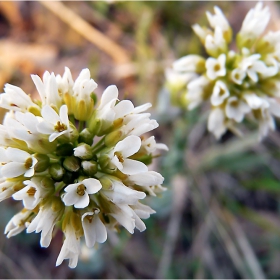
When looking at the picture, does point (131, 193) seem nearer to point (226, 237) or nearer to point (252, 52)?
point (252, 52)

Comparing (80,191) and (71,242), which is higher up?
(80,191)

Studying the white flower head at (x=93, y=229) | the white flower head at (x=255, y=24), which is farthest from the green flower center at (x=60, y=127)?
the white flower head at (x=255, y=24)

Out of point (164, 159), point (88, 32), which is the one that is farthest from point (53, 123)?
point (88, 32)

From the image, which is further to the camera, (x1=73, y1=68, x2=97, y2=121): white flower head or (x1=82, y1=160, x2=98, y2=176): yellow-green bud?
(x1=73, y1=68, x2=97, y2=121): white flower head

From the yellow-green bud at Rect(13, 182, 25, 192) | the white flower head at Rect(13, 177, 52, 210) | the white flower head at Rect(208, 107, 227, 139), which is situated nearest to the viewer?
the white flower head at Rect(13, 177, 52, 210)

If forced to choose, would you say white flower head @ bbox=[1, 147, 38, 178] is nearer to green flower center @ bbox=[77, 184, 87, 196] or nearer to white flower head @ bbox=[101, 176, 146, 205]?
green flower center @ bbox=[77, 184, 87, 196]

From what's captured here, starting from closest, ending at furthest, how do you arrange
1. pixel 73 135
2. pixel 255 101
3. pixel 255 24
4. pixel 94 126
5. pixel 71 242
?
1. pixel 71 242
2. pixel 73 135
3. pixel 94 126
4. pixel 255 101
5. pixel 255 24

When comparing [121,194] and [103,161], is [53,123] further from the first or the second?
[121,194]

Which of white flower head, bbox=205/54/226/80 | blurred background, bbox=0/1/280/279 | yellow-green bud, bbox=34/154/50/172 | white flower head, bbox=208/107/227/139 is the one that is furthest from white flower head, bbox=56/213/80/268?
blurred background, bbox=0/1/280/279

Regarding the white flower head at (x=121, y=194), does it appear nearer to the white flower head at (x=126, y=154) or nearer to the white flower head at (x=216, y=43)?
the white flower head at (x=126, y=154)
